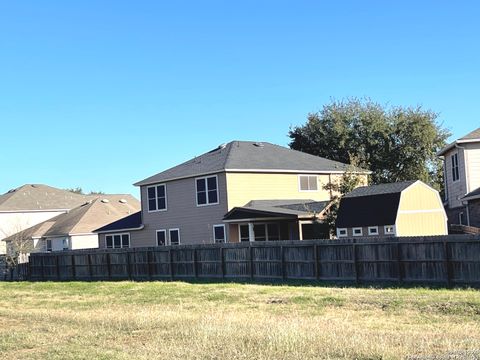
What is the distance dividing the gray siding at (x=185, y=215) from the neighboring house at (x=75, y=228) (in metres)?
8.96

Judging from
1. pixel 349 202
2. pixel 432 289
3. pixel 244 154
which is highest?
pixel 244 154

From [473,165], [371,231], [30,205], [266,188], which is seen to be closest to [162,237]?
[266,188]

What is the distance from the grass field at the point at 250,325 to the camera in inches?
357

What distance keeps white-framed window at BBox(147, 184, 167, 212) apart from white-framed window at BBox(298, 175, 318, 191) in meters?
8.37

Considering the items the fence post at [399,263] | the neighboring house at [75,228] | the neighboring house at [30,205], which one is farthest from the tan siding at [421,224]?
the neighboring house at [30,205]

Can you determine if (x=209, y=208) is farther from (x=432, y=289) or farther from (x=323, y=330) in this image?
(x=323, y=330)

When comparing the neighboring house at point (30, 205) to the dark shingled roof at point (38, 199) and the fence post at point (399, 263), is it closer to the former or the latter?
the dark shingled roof at point (38, 199)

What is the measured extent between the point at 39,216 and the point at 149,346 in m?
53.9

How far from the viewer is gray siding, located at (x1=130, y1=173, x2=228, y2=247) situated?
121 ft

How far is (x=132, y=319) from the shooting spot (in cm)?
1338

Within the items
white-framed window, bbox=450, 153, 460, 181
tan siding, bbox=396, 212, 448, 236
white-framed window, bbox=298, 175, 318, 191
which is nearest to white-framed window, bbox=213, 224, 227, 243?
white-framed window, bbox=298, 175, 318, 191

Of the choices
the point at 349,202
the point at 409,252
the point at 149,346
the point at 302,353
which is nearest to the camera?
the point at 302,353

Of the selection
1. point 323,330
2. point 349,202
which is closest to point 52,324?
point 323,330

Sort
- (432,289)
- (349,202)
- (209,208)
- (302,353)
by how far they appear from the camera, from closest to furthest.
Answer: (302,353) → (432,289) → (349,202) → (209,208)
